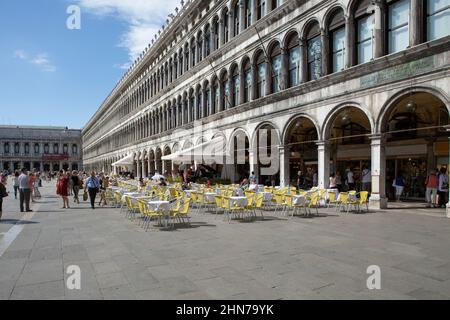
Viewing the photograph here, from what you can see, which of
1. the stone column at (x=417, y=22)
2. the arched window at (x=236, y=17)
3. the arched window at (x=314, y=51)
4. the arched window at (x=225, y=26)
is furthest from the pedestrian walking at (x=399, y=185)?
the arched window at (x=225, y=26)

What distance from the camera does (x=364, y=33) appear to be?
15.7 meters

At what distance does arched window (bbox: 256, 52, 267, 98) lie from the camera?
22719 mm

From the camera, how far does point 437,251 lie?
7234mm

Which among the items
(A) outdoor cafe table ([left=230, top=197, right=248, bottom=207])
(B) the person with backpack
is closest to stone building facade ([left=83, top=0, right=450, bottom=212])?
(B) the person with backpack

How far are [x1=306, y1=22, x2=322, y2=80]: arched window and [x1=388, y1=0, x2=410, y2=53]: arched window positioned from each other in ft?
12.5

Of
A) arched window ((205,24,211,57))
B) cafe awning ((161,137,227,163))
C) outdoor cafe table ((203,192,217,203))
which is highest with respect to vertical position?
arched window ((205,24,211,57))

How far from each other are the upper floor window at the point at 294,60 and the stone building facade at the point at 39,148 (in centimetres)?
13041

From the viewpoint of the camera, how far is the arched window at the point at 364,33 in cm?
1524

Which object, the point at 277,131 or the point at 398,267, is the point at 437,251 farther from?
the point at 277,131

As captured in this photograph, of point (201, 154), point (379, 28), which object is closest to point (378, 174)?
point (379, 28)

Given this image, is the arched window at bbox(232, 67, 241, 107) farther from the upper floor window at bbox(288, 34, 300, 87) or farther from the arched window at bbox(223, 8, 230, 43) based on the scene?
the upper floor window at bbox(288, 34, 300, 87)

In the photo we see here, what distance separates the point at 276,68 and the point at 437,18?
9.85 metres

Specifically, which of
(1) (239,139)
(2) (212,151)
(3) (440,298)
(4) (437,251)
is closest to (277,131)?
(2) (212,151)
